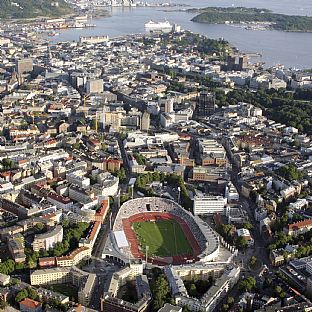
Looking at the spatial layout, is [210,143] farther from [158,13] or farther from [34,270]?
[158,13]

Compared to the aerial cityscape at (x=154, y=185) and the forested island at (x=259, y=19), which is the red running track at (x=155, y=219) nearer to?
the aerial cityscape at (x=154, y=185)

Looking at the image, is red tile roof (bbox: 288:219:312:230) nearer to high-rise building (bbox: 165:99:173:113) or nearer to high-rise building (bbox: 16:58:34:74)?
high-rise building (bbox: 165:99:173:113)

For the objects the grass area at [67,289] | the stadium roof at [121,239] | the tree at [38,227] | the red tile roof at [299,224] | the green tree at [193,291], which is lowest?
the grass area at [67,289]

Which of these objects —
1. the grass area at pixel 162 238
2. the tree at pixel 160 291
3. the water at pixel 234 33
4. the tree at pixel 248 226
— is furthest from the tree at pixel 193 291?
the water at pixel 234 33

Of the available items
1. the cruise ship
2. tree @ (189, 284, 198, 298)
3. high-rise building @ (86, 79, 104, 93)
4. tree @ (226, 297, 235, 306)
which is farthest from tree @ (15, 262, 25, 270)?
the cruise ship

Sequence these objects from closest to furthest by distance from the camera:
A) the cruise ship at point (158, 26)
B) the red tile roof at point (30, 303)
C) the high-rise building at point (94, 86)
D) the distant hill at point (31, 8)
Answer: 1. the red tile roof at point (30, 303)
2. the high-rise building at point (94, 86)
3. the cruise ship at point (158, 26)
4. the distant hill at point (31, 8)

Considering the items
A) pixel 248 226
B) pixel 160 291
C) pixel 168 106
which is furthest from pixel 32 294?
pixel 168 106

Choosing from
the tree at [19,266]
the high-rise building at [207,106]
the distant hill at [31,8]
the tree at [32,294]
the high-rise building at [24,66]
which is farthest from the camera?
the distant hill at [31,8]
